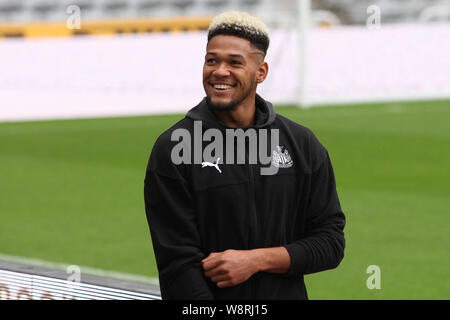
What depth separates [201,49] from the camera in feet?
69.3

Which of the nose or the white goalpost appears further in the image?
the white goalpost

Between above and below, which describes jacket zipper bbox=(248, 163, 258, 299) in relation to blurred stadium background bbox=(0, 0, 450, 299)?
above

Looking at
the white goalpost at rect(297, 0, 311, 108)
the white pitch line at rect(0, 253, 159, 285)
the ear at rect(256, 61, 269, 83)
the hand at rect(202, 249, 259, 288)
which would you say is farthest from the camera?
the white goalpost at rect(297, 0, 311, 108)

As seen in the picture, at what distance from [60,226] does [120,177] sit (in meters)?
3.15

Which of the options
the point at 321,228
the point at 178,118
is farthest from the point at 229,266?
the point at 178,118

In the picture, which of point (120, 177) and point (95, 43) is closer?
point (120, 177)

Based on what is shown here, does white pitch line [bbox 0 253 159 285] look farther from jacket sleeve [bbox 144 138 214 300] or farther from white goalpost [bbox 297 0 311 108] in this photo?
white goalpost [bbox 297 0 311 108]

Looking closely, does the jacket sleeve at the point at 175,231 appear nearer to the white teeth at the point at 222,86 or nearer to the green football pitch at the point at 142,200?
the white teeth at the point at 222,86

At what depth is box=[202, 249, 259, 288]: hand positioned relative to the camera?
2.53 m

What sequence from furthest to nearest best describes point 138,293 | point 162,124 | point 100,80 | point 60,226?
1. point 100,80
2. point 162,124
3. point 60,226
4. point 138,293

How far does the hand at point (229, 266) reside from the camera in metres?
2.53

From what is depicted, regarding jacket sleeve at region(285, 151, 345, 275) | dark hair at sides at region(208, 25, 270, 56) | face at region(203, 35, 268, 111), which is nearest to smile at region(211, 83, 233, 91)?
face at region(203, 35, 268, 111)
